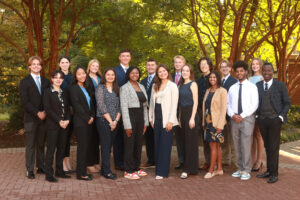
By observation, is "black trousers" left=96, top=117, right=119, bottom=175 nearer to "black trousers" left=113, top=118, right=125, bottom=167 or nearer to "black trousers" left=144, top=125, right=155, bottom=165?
"black trousers" left=113, top=118, right=125, bottom=167

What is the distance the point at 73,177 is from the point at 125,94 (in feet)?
6.37

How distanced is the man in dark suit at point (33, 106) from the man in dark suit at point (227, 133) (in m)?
3.60

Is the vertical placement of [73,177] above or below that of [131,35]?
below

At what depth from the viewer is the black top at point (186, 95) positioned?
270 inches

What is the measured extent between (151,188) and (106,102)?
1.82 m

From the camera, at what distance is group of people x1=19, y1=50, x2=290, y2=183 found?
6.54 metres

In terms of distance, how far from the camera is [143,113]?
276 inches

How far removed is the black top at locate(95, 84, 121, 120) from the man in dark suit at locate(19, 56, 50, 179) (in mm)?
1061

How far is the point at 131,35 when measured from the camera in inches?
473

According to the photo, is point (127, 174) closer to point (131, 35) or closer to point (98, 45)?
point (131, 35)

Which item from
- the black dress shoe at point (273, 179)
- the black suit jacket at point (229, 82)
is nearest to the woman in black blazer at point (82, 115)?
the black suit jacket at point (229, 82)

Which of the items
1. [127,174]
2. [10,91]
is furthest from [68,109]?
[10,91]

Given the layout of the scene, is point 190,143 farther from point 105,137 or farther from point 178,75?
point 105,137

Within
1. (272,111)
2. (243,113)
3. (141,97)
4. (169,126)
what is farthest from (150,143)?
(272,111)
